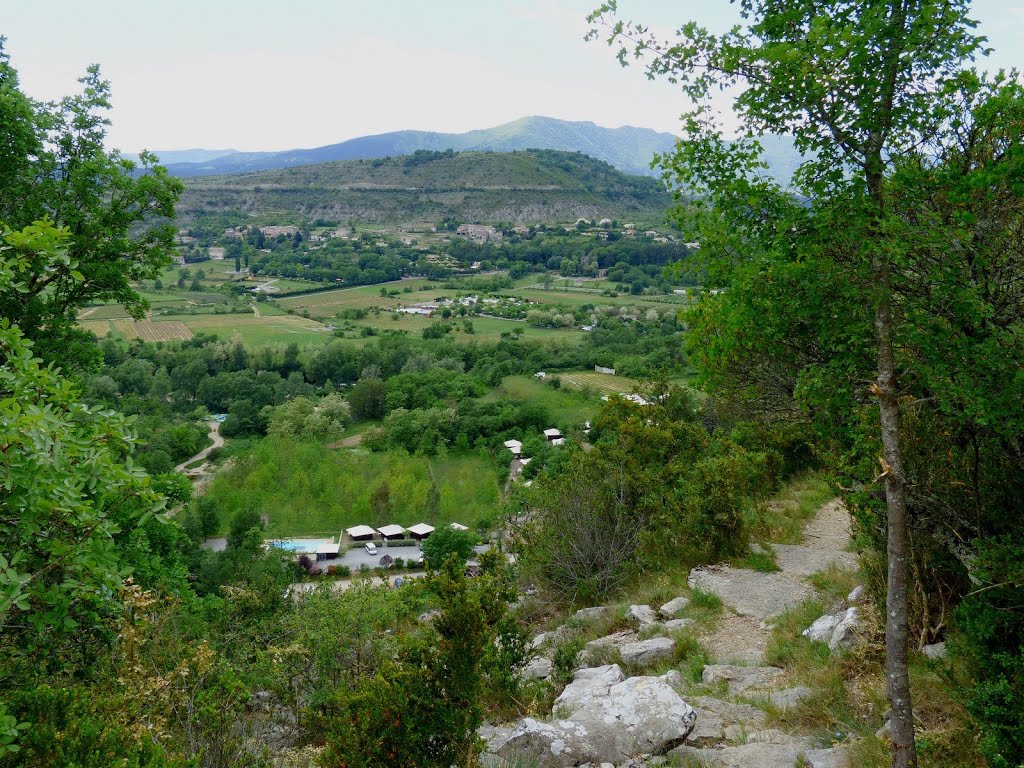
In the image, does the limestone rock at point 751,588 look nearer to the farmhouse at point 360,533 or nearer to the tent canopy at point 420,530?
the tent canopy at point 420,530

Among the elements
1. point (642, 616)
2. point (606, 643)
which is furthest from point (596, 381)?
point (606, 643)

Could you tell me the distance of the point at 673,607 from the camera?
8.02 meters

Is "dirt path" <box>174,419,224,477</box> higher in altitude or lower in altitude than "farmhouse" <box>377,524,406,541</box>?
higher

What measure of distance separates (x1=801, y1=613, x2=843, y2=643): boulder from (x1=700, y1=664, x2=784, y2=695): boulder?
49 centimetres

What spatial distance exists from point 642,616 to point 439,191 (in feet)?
467

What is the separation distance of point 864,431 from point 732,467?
4587mm

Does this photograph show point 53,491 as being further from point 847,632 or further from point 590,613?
point 590,613

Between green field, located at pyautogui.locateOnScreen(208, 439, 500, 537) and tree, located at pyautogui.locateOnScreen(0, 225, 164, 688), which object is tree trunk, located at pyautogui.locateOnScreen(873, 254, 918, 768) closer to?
tree, located at pyautogui.locateOnScreen(0, 225, 164, 688)

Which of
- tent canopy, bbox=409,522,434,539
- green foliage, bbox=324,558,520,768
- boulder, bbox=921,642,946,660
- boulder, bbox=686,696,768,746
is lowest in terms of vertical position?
tent canopy, bbox=409,522,434,539

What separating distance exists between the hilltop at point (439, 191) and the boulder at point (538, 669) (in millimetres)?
131116

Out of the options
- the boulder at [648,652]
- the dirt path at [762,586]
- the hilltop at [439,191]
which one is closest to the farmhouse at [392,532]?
the dirt path at [762,586]

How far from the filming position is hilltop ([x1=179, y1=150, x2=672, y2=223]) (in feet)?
449

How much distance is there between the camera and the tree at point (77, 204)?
9.16 meters

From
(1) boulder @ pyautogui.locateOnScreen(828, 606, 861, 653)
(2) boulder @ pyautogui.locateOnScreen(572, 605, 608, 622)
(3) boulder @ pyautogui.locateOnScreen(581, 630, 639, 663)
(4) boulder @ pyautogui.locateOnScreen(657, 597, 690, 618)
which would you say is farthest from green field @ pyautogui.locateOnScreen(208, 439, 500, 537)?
(1) boulder @ pyautogui.locateOnScreen(828, 606, 861, 653)
